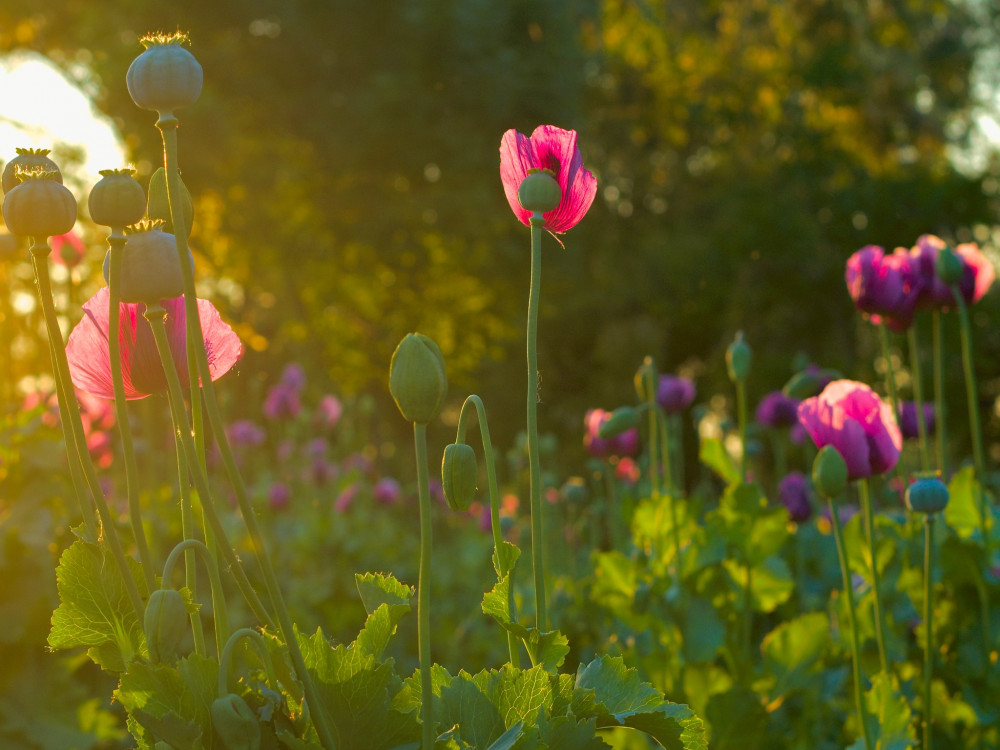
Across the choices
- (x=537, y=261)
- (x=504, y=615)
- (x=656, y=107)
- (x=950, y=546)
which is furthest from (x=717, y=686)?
(x=656, y=107)

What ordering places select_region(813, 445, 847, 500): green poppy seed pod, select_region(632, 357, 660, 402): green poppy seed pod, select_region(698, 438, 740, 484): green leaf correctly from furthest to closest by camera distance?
select_region(698, 438, 740, 484): green leaf
select_region(632, 357, 660, 402): green poppy seed pod
select_region(813, 445, 847, 500): green poppy seed pod

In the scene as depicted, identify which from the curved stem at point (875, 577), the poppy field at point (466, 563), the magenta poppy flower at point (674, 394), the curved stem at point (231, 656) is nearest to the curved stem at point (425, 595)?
the poppy field at point (466, 563)

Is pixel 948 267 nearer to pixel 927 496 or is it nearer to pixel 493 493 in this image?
pixel 927 496

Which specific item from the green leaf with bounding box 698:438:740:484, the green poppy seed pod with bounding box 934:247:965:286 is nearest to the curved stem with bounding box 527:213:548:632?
the green poppy seed pod with bounding box 934:247:965:286

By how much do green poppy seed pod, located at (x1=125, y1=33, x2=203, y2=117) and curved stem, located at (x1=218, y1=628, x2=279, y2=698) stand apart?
320mm

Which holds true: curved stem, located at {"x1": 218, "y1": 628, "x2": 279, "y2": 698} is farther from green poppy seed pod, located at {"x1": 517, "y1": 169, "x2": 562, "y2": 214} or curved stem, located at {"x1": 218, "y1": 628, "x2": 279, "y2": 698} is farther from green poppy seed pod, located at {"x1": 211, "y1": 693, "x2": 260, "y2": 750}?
green poppy seed pod, located at {"x1": 517, "y1": 169, "x2": 562, "y2": 214}

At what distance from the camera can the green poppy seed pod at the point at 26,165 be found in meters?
0.78

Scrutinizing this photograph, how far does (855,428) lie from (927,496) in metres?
0.13

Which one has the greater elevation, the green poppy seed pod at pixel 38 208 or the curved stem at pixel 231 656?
the green poppy seed pod at pixel 38 208

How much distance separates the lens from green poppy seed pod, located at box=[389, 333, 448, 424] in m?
0.73

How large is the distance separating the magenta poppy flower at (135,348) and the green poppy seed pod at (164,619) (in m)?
0.21

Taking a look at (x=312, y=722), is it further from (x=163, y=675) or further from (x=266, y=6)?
(x=266, y=6)

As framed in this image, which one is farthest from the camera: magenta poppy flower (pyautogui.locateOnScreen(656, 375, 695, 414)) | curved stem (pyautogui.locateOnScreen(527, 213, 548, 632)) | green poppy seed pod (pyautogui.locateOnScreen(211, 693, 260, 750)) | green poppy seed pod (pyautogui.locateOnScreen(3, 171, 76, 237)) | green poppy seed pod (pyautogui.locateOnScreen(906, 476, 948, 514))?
magenta poppy flower (pyautogui.locateOnScreen(656, 375, 695, 414))

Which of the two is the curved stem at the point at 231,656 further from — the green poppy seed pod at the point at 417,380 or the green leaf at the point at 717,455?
the green leaf at the point at 717,455
